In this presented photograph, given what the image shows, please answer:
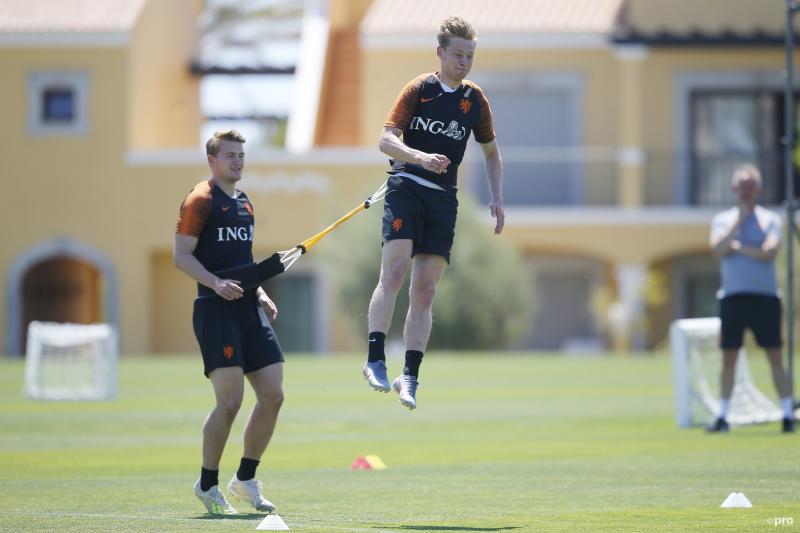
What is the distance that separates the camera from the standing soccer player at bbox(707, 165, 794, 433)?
15.6 metres

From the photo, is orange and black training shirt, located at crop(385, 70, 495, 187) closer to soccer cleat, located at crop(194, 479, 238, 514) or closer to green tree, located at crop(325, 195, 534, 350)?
soccer cleat, located at crop(194, 479, 238, 514)

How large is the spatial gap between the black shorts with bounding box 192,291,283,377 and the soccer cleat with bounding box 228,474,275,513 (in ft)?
2.20

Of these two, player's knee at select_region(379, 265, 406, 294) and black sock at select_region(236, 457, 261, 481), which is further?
player's knee at select_region(379, 265, 406, 294)

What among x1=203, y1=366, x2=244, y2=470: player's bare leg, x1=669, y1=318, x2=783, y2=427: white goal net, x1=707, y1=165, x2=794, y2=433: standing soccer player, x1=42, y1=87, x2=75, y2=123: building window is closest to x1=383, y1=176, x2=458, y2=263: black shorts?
x1=203, y1=366, x2=244, y2=470: player's bare leg

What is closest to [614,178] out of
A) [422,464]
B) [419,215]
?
[422,464]

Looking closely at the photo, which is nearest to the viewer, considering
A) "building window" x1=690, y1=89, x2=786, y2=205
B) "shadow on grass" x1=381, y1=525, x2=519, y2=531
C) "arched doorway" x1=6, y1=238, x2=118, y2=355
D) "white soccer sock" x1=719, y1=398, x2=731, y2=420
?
"shadow on grass" x1=381, y1=525, x2=519, y2=531

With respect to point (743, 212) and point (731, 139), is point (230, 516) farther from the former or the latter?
point (731, 139)

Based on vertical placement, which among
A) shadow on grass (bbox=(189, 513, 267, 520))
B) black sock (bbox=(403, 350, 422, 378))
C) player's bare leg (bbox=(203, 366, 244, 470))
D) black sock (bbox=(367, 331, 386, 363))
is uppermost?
black sock (bbox=(367, 331, 386, 363))

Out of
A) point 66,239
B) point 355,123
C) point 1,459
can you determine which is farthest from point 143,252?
point 1,459

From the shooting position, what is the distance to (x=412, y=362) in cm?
1091

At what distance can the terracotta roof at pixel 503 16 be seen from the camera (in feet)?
135

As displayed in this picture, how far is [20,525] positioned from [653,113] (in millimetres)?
33382

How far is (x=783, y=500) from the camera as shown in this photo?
1071 cm

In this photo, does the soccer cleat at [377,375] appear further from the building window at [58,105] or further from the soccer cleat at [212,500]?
the building window at [58,105]
